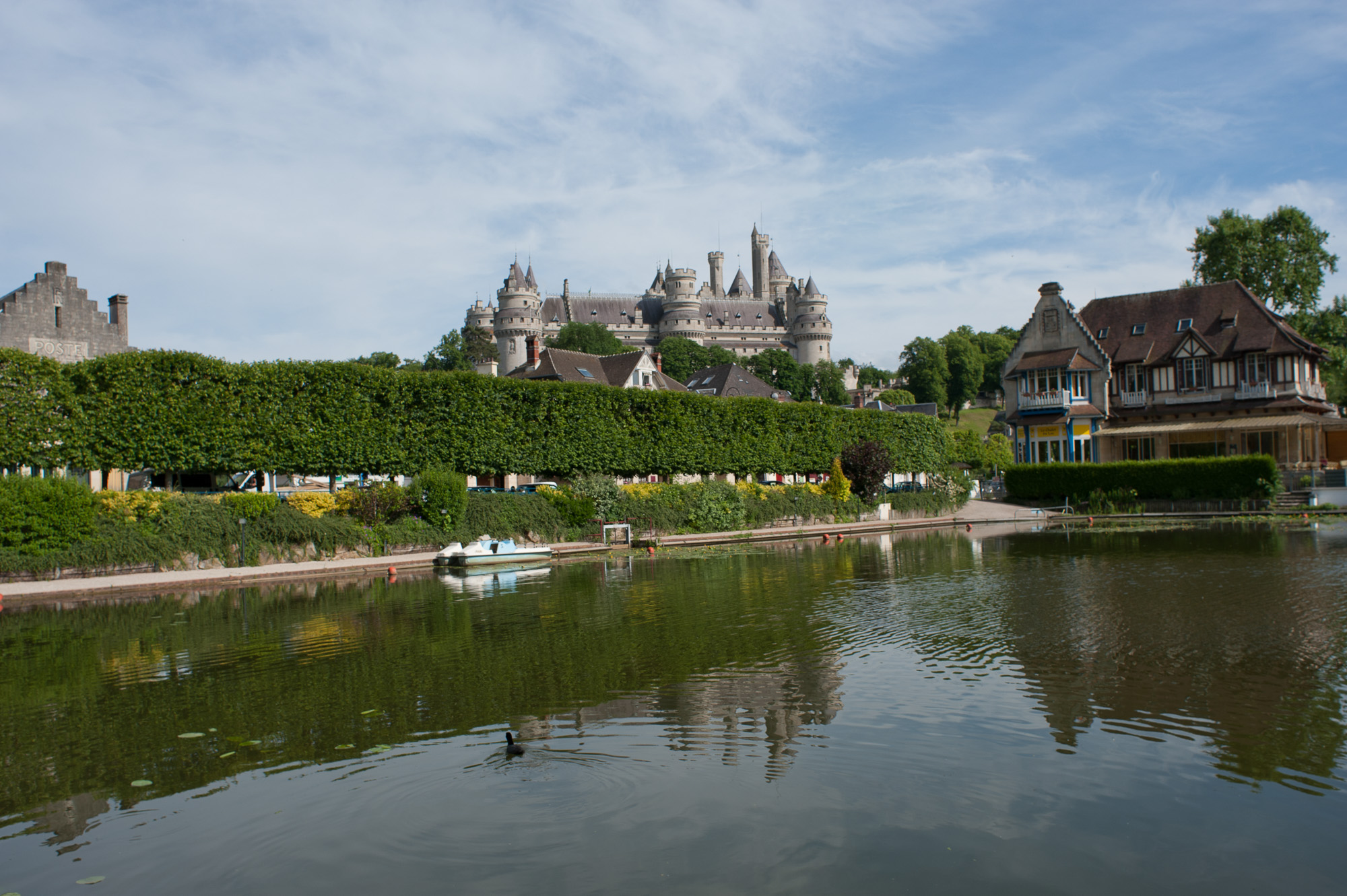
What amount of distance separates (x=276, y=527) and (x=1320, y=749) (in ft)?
82.8

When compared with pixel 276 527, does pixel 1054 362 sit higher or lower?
higher

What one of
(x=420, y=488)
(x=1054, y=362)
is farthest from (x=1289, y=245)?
(x=420, y=488)

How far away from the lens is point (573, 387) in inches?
1403

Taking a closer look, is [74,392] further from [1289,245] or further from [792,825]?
[1289,245]

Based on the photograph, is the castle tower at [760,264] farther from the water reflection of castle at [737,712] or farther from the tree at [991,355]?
the water reflection of castle at [737,712]

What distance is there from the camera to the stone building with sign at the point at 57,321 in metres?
36.8

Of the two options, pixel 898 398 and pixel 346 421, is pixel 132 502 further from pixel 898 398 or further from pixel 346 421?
pixel 898 398

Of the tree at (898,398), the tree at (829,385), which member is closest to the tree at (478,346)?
the tree at (829,385)

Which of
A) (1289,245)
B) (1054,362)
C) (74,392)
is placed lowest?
(74,392)

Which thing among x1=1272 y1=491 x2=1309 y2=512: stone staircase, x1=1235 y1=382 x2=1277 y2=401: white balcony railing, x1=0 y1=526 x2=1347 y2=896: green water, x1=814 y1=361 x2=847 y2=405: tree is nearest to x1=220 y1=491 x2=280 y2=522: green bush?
x1=0 y1=526 x2=1347 y2=896: green water

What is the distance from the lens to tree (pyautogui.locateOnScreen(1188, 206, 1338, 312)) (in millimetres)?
62750

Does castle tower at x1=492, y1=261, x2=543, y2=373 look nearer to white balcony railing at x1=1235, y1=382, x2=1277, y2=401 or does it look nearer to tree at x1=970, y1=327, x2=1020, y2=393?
tree at x1=970, y1=327, x2=1020, y2=393

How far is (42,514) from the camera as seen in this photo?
882 inches

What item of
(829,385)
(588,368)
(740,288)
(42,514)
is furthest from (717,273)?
(42,514)
